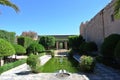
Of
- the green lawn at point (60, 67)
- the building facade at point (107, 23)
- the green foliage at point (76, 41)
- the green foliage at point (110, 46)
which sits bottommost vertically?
the green lawn at point (60, 67)

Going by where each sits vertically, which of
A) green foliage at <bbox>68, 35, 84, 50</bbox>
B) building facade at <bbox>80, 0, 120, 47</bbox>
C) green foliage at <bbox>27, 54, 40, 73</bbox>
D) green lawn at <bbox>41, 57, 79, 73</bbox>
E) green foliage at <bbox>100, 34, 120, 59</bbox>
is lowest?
green lawn at <bbox>41, 57, 79, 73</bbox>

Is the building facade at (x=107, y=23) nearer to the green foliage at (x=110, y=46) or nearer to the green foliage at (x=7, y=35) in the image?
the green foliage at (x=110, y=46)

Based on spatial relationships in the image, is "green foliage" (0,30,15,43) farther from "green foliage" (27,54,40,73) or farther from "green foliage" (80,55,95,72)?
"green foliage" (80,55,95,72)

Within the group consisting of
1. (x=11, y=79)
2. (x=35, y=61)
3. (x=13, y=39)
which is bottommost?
(x=11, y=79)

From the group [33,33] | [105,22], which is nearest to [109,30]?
[105,22]

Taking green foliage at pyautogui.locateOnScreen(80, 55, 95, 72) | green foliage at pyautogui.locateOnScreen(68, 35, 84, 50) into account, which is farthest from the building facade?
green foliage at pyautogui.locateOnScreen(68, 35, 84, 50)

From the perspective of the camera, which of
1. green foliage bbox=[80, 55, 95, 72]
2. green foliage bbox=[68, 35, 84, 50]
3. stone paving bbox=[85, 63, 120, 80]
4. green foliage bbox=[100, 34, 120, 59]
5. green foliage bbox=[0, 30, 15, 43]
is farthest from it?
green foliage bbox=[68, 35, 84, 50]

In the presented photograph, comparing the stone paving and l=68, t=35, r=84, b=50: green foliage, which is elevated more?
l=68, t=35, r=84, b=50: green foliage

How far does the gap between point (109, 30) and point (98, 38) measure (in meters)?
5.51

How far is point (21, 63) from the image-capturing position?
61.1 ft

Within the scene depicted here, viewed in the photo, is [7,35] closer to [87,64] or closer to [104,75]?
[87,64]

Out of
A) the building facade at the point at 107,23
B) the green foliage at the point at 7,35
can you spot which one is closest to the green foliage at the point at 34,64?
the building facade at the point at 107,23

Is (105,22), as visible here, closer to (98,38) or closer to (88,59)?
(98,38)

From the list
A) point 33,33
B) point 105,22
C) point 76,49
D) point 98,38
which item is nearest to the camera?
point 105,22
